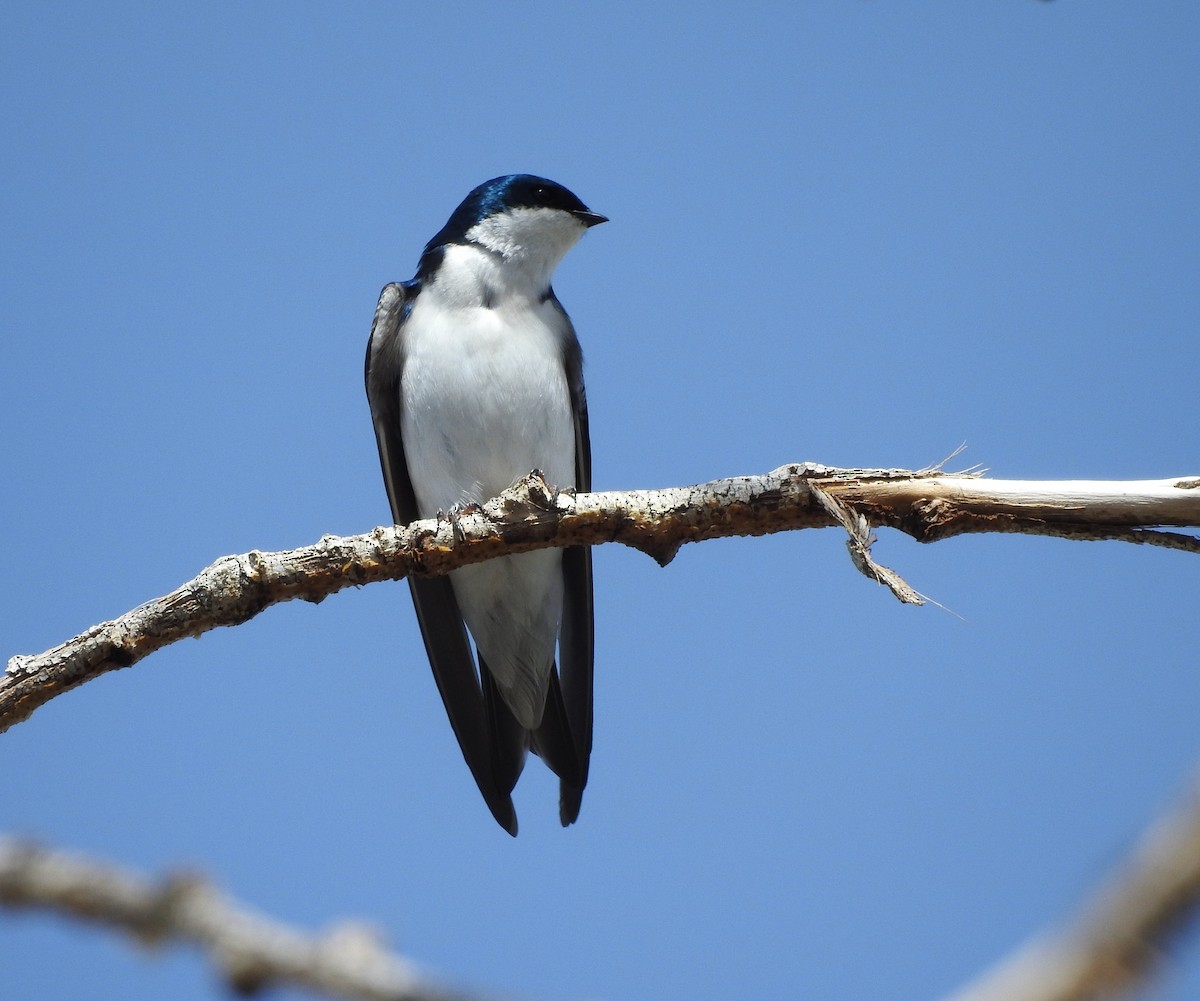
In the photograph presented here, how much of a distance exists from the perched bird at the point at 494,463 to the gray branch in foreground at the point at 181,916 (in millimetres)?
4512

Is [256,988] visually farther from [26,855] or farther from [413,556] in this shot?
[413,556]

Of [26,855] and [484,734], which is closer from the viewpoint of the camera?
[26,855]

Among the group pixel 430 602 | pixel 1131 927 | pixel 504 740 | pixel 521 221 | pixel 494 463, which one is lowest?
pixel 1131 927

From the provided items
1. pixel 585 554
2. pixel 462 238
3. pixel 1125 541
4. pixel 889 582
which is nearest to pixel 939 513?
pixel 889 582

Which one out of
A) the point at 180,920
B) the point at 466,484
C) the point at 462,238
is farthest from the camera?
the point at 462,238

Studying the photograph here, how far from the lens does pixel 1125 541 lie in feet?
12.8

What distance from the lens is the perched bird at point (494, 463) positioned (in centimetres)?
600

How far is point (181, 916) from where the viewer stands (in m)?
1.33

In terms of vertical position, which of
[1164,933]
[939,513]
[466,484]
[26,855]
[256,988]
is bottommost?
[1164,933]

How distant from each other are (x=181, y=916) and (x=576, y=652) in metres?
4.96

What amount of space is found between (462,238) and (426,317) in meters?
0.83

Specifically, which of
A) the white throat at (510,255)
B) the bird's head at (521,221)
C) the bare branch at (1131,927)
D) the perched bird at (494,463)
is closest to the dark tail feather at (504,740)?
the perched bird at (494,463)

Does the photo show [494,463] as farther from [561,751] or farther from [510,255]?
[561,751]

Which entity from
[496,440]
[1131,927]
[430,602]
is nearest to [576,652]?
[430,602]
